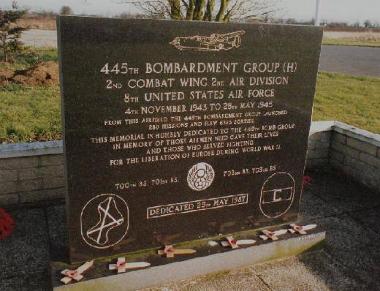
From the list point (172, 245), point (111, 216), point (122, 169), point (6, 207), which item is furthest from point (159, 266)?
point (6, 207)

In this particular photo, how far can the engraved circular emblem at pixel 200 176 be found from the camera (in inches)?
141

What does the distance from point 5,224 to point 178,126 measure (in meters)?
2.02

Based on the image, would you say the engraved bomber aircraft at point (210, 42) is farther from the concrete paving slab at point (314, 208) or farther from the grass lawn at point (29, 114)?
the grass lawn at point (29, 114)

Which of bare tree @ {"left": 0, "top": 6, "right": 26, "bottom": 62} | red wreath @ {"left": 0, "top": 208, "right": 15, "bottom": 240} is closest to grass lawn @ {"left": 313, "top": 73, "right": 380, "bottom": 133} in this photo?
red wreath @ {"left": 0, "top": 208, "right": 15, "bottom": 240}

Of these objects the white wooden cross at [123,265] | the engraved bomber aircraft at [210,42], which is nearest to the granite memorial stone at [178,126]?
the engraved bomber aircraft at [210,42]

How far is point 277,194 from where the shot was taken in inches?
157

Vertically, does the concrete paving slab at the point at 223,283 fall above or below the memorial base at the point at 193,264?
below

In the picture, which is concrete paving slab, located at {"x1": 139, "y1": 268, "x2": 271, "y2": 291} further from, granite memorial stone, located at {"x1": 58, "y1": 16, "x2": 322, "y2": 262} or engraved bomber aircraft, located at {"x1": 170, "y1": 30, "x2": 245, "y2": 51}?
engraved bomber aircraft, located at {"x1": 170, "y1": 30, "x2": 245, "y2": 51}

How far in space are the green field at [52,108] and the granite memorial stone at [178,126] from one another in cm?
250

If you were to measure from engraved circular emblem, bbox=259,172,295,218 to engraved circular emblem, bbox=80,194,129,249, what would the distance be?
1316 mm

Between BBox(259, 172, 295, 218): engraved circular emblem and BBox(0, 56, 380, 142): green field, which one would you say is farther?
BBox(0, 56, 380, 142): green field

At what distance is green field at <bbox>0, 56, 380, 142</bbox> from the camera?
556 centimetres

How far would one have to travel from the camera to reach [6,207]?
4.45 metres

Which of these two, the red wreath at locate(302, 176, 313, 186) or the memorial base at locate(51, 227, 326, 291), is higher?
the red wreath at locate(302, 176, 313, 186)
